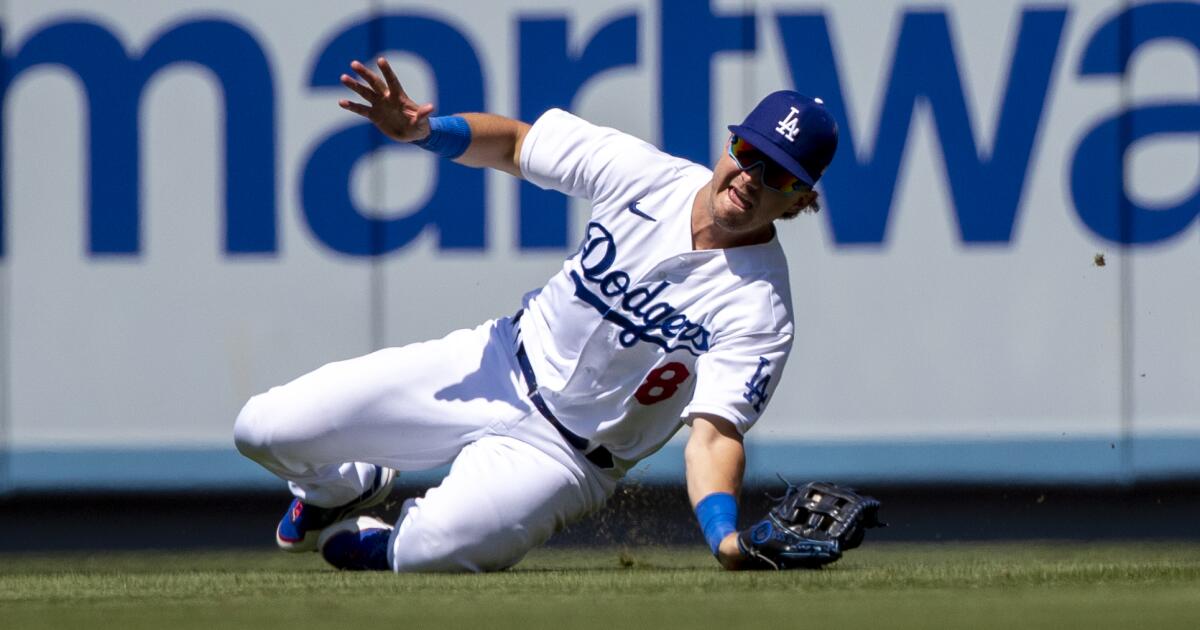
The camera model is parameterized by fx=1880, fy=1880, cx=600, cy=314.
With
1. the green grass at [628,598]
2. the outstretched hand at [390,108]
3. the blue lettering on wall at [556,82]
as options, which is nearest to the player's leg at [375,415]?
the green grass at [628,598]

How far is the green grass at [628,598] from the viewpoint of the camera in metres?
3.42

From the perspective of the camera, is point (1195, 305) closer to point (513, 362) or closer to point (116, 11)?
point (513, 362)

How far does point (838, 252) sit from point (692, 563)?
1850 millimetres

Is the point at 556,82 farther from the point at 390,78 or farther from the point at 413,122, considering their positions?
the point at 390,78

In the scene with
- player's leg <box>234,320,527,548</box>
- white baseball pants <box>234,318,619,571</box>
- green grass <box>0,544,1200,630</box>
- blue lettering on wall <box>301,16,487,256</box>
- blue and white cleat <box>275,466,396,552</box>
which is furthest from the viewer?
blue lettering on wall <box>301,16,487,256</box>

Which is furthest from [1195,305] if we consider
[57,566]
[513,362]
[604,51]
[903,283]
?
[57,566]

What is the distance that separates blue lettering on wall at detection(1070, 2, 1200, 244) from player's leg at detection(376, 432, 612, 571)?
9.30 feet

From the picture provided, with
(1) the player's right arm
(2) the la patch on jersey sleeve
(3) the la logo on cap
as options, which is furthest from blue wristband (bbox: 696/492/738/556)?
(1) the player's right arm

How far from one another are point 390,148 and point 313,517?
7.30 ft

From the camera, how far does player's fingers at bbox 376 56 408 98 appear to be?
14.8 ft

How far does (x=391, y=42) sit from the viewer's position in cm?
704

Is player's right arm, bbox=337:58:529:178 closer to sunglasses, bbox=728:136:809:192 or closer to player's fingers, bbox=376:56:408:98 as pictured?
player's fingers, bbox=376:56:408:98

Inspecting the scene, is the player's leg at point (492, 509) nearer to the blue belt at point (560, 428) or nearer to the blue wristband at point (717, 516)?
the blue belt at point (560, 428)

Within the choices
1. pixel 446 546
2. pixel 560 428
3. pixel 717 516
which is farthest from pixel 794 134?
pixel 446 546
